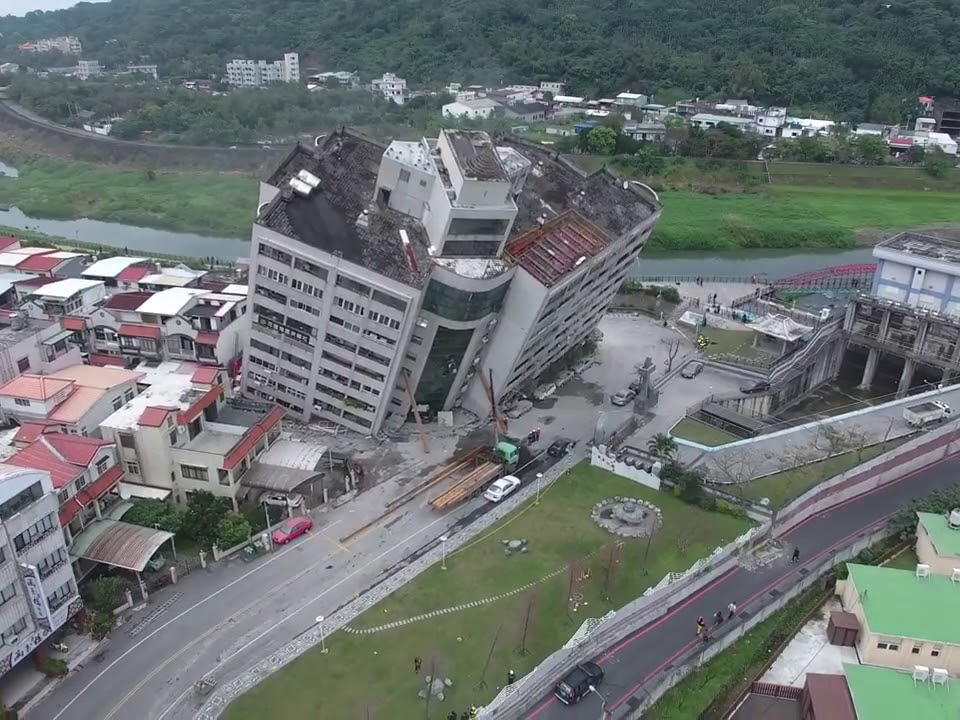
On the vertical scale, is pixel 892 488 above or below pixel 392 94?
below

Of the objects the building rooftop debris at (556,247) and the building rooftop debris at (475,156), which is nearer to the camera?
the building rooftop debris at (475,156)

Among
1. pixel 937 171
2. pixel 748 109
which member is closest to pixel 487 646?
pixel 937 171

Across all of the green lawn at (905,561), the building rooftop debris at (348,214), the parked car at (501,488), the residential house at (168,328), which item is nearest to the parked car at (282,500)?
the parked car at (501,488)

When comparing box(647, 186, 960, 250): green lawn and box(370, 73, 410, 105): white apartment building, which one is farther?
box(370, 73, 410, 105): white apartment building

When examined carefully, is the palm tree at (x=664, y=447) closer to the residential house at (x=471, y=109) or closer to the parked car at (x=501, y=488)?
the parked car at (x=501, y=488)

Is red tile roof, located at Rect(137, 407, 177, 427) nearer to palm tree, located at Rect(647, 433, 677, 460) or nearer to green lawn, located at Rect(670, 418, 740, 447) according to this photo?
palm tree, located at Rect(647, 433, 677, 460)

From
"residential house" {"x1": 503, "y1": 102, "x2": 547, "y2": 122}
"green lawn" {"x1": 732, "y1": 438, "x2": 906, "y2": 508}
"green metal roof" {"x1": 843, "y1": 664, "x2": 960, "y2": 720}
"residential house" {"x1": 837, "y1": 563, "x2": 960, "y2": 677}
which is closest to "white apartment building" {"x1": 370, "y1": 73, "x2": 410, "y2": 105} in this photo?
"residential house" {"x1": 503, "y1": 102, "x2": 547, "y2": 122}

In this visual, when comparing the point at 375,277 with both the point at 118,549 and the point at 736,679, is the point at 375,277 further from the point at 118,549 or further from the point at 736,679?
the point at 736,679

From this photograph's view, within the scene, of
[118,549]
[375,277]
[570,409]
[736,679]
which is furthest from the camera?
[570,409]
